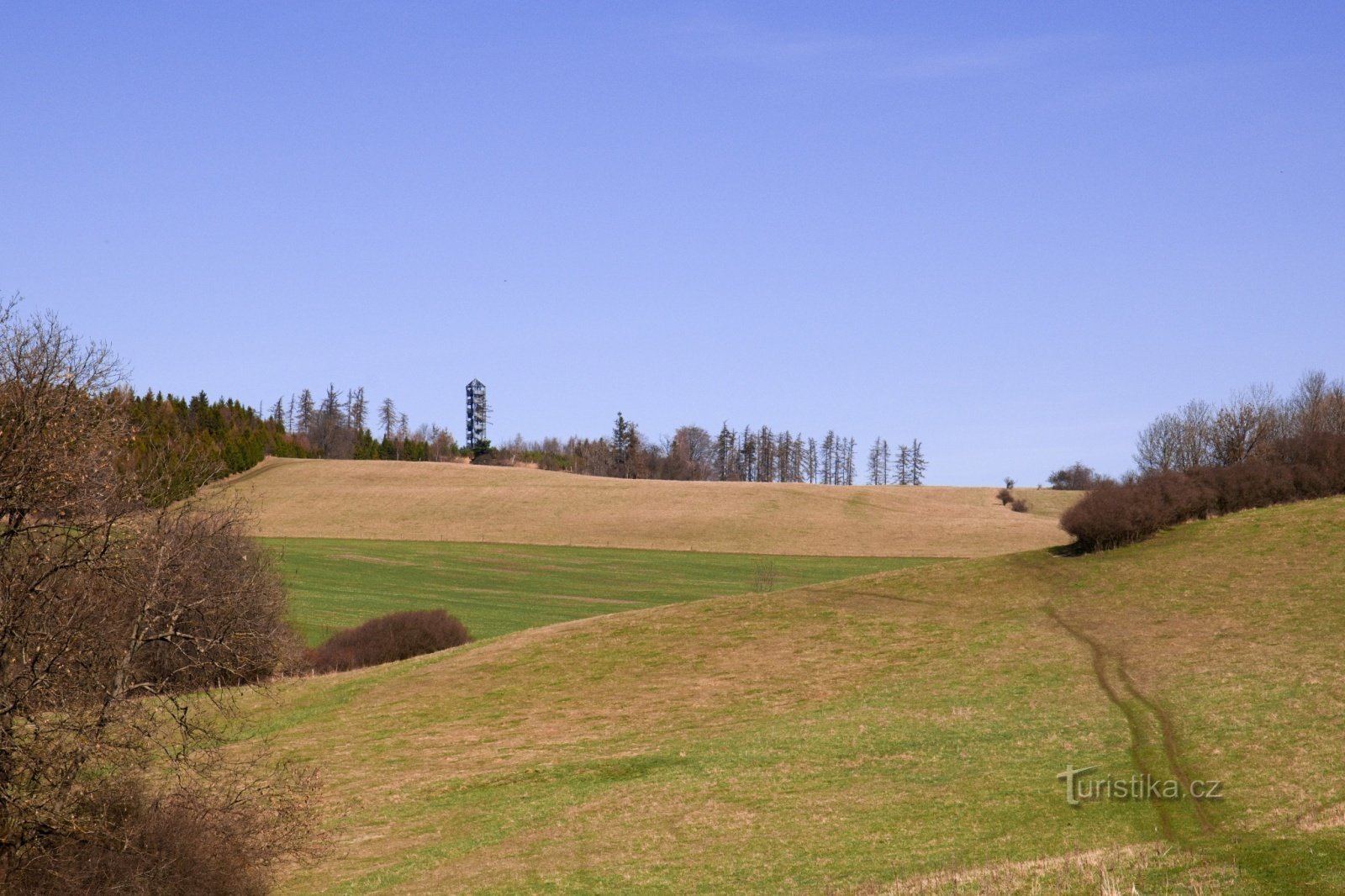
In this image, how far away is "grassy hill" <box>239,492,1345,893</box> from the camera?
58.9ft

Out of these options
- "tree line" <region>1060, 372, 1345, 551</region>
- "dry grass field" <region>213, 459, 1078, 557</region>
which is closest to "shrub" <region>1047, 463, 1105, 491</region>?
"dry grass field" <region>213, 459, 1078, 557</region>

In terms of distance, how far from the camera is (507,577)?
266ft

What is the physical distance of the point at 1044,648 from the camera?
34.3m

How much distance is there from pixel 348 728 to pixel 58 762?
1783 cm

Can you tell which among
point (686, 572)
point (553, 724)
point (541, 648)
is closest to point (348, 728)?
point (553, 724)

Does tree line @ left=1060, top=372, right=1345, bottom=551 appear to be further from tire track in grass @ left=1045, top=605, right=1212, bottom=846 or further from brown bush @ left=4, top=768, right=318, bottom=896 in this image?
brown bush @ left=4, top=768, right=318, bottom=896

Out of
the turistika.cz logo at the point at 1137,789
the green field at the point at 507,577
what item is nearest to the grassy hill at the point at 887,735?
the turistika.cz logo at the point at 1137,789

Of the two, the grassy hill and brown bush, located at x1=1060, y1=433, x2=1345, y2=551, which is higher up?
brown bush, located at x1=1060, y1=433, x2=1345, y2=551

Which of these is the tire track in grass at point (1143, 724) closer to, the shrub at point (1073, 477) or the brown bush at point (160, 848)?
the brown bush at point (160, 848)

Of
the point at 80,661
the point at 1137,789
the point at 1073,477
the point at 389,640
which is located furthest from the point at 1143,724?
the point at 1073,477

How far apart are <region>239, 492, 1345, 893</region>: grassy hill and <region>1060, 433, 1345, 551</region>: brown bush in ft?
3.78

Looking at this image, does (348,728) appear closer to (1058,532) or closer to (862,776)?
(862,776)

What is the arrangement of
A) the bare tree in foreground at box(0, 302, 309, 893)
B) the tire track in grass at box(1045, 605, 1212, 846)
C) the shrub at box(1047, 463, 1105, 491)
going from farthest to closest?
the shrub at box(1047, 463, 1105, 491) → the tire track in grass at box(1045, 605, 1212, 846) → the bare tree in foreground at box(0, 302, 309, 893)

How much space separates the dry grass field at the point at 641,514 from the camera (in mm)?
100812
